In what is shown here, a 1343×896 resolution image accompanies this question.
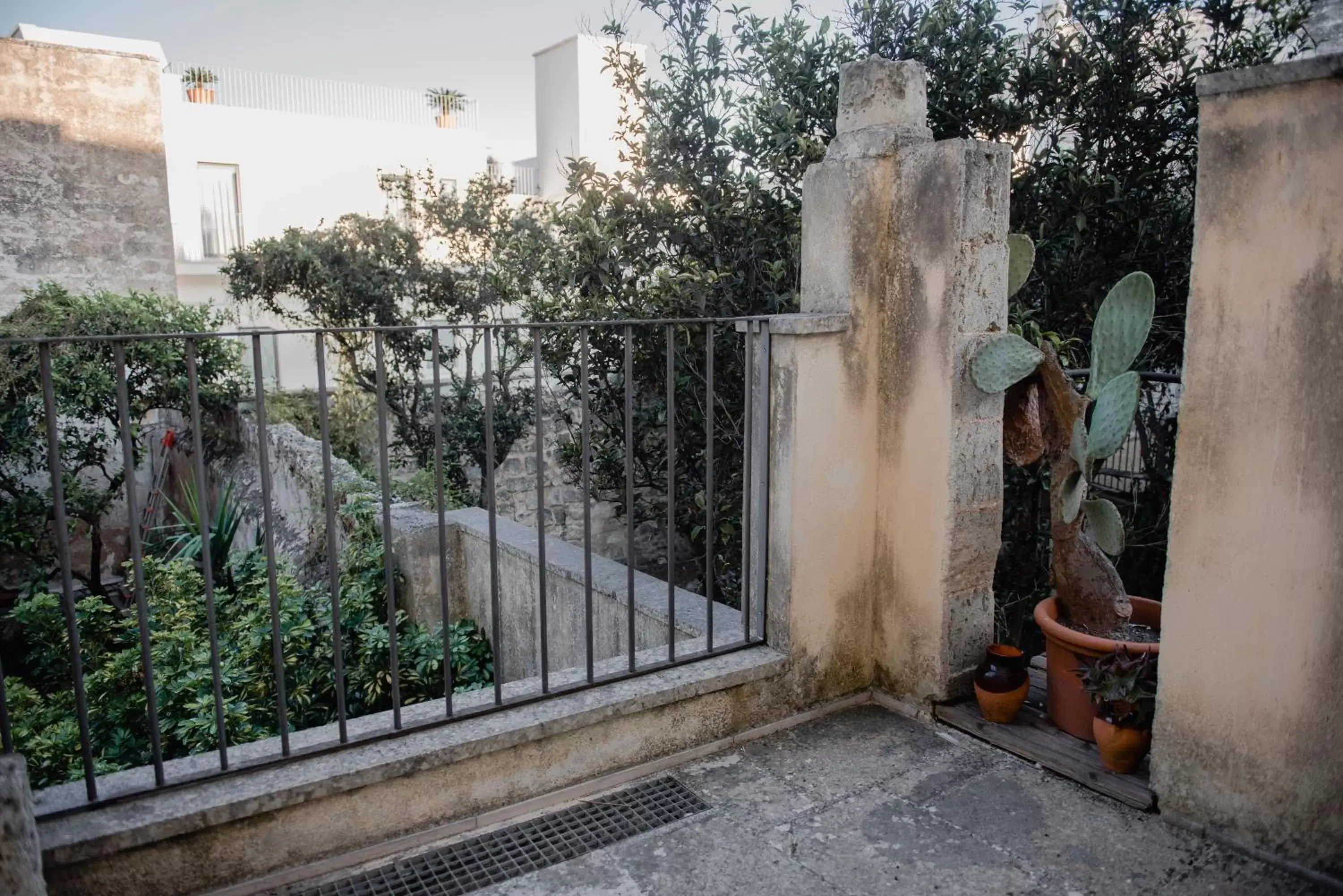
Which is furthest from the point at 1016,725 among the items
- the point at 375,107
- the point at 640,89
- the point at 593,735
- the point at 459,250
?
the point at 375,107

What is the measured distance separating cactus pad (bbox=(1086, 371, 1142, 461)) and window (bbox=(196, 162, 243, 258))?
671 inches

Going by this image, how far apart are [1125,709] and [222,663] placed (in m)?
4.15

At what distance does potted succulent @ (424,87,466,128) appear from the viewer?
67.6ft

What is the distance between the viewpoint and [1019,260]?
3547 millimetres

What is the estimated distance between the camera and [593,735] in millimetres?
3107

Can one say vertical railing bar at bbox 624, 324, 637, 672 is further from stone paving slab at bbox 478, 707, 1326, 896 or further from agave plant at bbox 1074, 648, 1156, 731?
agave plant at bbox 1074, 648, 1156, 731

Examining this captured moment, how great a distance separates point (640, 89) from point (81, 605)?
4.40 meters

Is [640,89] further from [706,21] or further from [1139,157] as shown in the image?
[1139,157]

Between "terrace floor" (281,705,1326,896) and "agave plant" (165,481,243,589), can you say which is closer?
"terrace floor" (281,705,1326,896)

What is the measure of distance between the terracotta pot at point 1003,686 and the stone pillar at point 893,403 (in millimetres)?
137

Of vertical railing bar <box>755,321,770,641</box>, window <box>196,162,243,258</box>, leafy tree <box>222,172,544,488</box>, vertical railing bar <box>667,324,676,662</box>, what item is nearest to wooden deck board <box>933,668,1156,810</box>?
vertical railing bar <box>755,321,770,641</box>

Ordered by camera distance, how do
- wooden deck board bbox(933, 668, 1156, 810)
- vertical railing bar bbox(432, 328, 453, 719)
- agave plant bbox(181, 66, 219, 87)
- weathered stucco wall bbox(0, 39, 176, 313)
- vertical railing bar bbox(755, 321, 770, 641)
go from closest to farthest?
1. vertical railing bar bbox(432, 328, 453, 719)
2. wooden deck board bbox(933, 668, 1156, 810)
3. vertical railing bar bbox(755, 321, 770, 641)
4. weathered stucco wall bbox(0, 39, 176, 313)
5. agave plant bbox(181, 66, 219, 87)

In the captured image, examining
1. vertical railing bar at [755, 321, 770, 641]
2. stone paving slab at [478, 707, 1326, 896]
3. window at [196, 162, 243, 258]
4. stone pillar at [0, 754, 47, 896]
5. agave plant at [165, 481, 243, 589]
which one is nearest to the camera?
stone pillar at [0, 754, 47, 896]

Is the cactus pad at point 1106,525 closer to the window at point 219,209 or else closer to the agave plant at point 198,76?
the window at point 219,209
